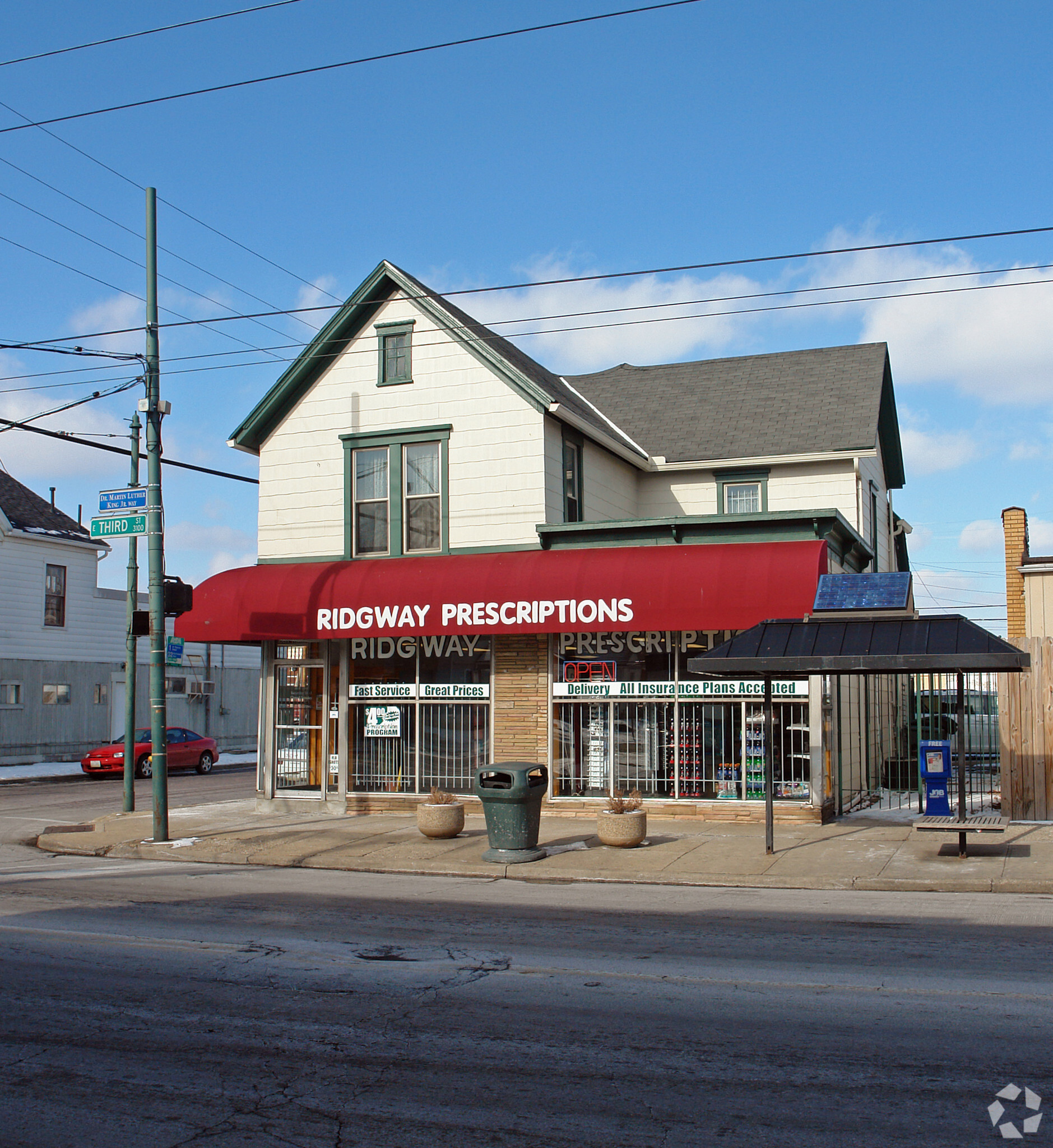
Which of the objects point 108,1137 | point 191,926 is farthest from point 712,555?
point 108,1137

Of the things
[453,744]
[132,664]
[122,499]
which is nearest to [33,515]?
[132,664]

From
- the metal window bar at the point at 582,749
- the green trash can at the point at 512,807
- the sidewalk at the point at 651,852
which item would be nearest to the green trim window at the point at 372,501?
the metal window bar at the point at 582,749

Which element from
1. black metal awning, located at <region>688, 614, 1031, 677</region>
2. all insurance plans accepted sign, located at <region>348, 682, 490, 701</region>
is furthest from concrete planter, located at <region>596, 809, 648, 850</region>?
all insurance plans accepted sign, located at <region>348, 682, 490, 701</region>

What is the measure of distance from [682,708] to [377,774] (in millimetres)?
5480

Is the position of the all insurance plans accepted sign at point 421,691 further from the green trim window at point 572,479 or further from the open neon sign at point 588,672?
the green trim window at point 572,479

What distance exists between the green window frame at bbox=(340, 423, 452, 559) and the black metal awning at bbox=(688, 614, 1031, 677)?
271 inches

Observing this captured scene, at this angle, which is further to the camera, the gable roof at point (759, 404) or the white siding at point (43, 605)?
the white siding at point (43, 605)

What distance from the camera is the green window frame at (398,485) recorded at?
19297mm

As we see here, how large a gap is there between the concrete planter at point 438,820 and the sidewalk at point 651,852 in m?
0.20

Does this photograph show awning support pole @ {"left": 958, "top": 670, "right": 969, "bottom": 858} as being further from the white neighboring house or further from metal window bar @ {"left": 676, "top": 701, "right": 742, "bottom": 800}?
the white neighboring house

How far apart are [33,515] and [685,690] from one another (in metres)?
28.7

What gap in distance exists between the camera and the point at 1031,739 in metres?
16.3

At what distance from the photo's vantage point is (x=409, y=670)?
19.1 metres

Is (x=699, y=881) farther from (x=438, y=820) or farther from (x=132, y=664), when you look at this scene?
(x=132, y=664)
